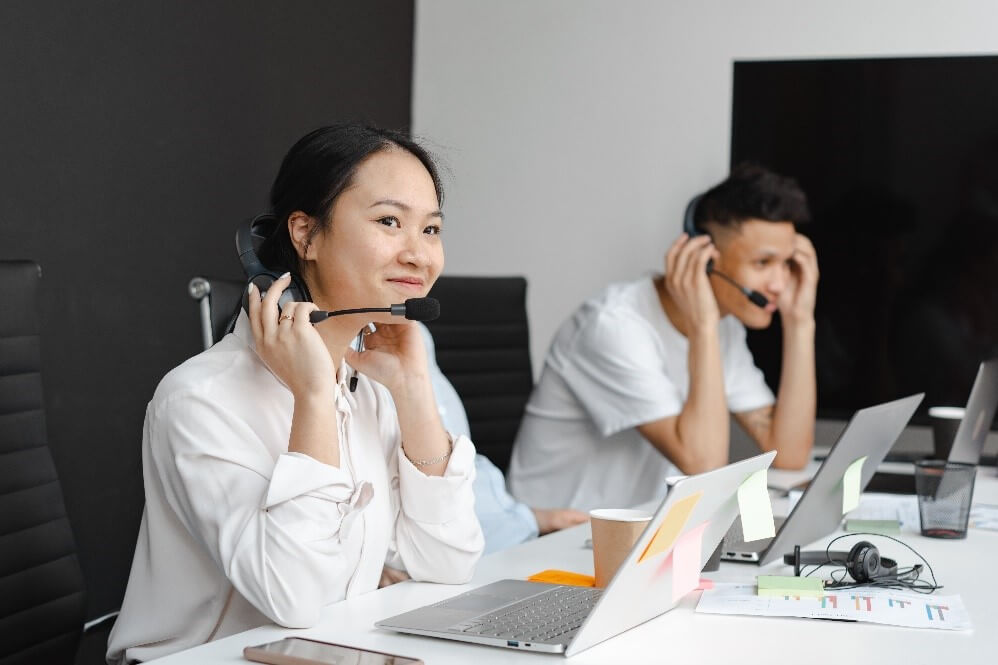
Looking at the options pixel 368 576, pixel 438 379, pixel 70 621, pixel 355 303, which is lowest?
pixel 70 621

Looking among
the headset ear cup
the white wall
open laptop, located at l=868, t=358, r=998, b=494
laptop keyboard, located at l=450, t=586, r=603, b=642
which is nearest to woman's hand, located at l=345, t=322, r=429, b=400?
laptop keyboard, located at l=450, t=586, r=603, b=642

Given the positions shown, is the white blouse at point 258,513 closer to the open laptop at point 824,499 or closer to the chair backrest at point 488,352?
the open laptop at point 824,499

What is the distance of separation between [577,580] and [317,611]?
356mm

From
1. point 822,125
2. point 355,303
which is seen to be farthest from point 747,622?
point 822,125

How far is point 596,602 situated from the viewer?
116cm

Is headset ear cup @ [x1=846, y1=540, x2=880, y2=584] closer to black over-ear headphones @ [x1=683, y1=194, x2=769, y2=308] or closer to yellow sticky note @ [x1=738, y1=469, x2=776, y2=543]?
yellow sticky note @ [x1=738, y1=469, x2=776, y2=543]

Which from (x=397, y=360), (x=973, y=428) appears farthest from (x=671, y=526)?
(x=973, y=428)

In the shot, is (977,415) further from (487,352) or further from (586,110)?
(586,110)

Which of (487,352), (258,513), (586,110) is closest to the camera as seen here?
(258,513)

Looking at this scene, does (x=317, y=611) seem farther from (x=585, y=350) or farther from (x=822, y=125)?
(x=822, y=125)

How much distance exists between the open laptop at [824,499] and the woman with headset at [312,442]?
37 centimetres

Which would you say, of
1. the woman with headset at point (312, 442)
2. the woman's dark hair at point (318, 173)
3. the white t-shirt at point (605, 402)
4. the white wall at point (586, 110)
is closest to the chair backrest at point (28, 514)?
the woman with headset at point (312, 442)

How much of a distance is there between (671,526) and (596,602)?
11 centimetres

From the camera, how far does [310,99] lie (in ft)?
9.98
